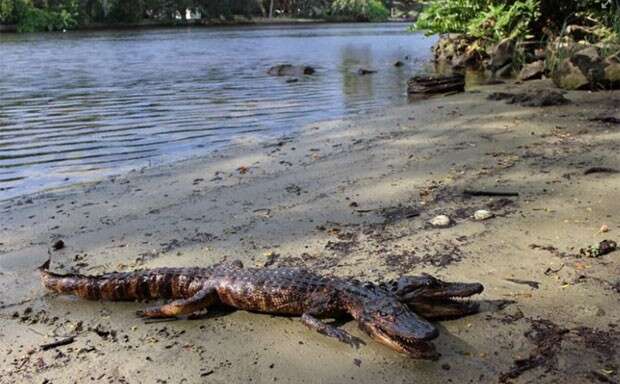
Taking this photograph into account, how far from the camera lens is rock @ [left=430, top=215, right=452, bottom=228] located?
4516 millimetres

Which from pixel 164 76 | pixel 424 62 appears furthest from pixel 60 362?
pixel 424 62

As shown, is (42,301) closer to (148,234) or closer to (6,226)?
(148,234)

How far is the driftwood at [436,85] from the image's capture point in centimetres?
1305

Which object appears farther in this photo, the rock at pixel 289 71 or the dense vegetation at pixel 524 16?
the rock at pixel 289 71

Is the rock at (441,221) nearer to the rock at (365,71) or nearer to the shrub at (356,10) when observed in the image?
the rock at (365,71)

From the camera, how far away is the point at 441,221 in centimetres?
455

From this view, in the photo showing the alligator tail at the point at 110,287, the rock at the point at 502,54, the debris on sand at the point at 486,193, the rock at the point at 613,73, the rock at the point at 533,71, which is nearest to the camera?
the alligator tail at the point at 110,287

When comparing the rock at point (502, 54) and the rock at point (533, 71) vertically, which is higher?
the rock at point (502, 54)

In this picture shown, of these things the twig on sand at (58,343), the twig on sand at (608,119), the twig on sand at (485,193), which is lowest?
the twig on sand at (58,343)

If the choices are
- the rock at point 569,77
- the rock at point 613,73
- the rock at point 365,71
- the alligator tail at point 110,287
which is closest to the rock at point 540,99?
the rock at point 569,77

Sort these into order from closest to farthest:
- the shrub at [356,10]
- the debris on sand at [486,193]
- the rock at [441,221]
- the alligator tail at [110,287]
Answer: the alligator tail at [110,287] → the rock at [441,221] → the debris on sand at [486,193] → the shrub at [356,10]

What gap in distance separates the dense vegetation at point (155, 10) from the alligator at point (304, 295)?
56837 mm

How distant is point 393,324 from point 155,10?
241 ft

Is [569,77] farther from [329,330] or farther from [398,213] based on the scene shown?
[329,330]
